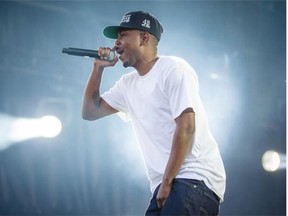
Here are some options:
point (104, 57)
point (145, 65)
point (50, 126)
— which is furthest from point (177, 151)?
point (50, 126)

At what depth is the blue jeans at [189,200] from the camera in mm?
1746

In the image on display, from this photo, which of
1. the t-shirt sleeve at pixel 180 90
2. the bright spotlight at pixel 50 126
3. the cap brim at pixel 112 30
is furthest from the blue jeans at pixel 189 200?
the bright spotlight at pixel 50 126

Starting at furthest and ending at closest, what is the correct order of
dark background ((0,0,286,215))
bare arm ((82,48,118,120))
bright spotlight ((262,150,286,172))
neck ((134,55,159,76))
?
bright spotlight ((262,150,286,172))
dark background ((0,0,286,215))
bare arm ((82,48,118,120))
neck ((134,55,159,76))

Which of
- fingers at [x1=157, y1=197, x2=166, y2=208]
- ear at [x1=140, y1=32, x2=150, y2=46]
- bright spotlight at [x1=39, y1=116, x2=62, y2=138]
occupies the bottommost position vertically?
fingers at [x1=157, y1=197, x2=166, y2=208]

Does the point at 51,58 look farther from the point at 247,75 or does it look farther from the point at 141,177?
the point at 247,75

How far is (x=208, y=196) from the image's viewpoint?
5.96 ft

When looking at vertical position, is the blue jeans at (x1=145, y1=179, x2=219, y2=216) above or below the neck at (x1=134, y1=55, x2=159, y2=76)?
below

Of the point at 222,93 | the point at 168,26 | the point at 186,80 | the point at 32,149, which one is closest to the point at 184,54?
the point at 168,26

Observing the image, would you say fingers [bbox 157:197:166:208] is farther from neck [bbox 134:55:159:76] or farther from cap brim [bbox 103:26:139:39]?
cap brim [bbox 103:26:139:39]

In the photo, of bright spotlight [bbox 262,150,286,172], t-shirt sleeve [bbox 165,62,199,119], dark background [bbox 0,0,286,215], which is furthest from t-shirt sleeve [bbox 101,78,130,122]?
bright spotlight [bbox 262,150,286,172]

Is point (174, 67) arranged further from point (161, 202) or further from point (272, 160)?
point (272, 160)

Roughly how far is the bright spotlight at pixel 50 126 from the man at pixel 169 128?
3.89 m

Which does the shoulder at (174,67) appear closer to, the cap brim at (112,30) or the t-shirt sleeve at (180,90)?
the t-shirt sleeve at (180,90)

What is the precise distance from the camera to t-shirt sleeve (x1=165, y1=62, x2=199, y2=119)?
1.84 m
